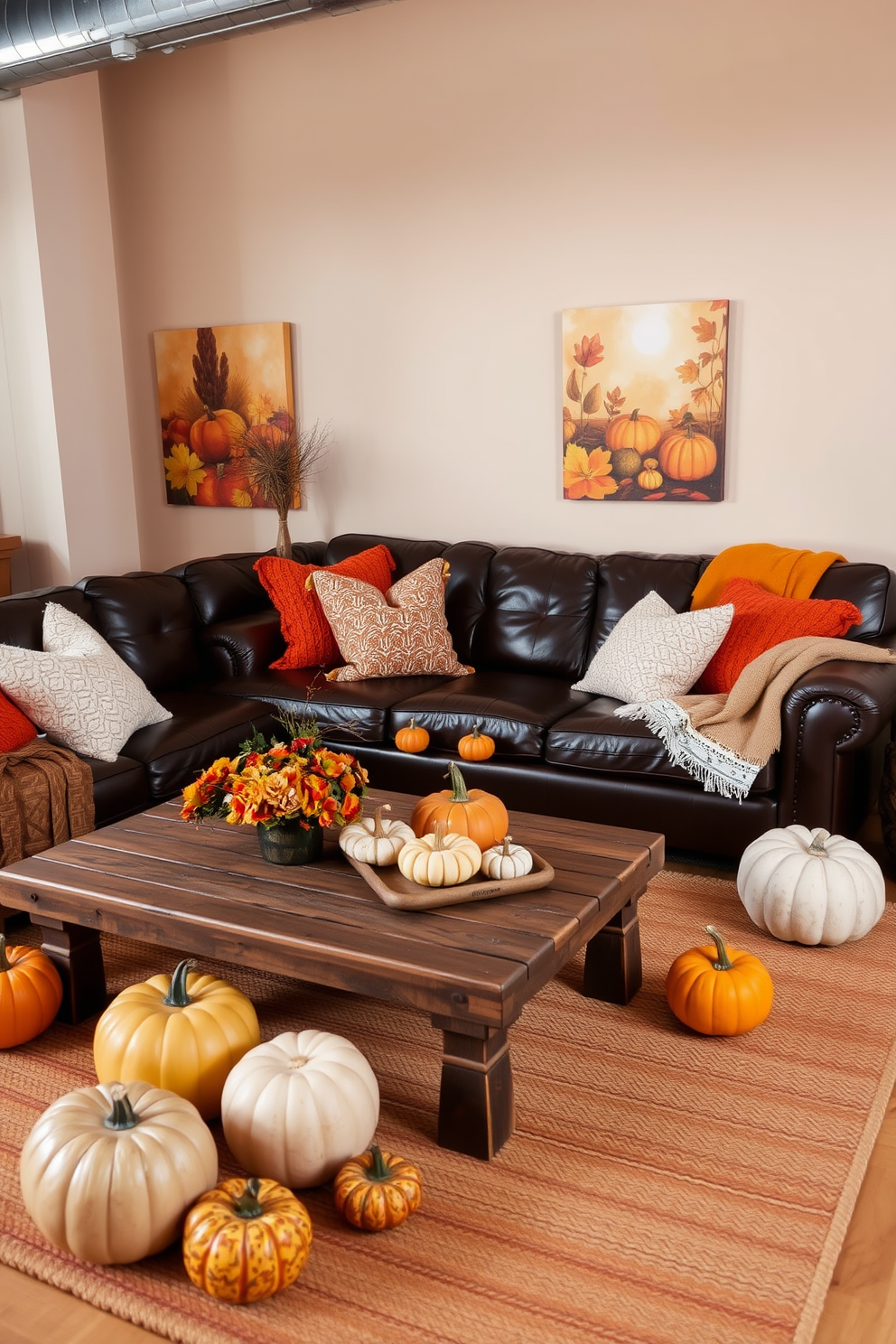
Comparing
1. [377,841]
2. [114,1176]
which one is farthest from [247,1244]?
[377,841]

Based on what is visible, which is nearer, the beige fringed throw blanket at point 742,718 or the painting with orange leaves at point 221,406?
the beige fringed throw blanket at point 742,718

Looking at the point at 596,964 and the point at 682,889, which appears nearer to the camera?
the point at 596,964

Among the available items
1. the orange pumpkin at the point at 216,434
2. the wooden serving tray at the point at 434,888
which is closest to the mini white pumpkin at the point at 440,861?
the wooden serving tray at the point at 434,888

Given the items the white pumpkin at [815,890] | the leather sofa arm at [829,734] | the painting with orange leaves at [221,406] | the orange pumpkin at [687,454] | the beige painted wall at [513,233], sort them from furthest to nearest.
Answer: the painting with orange leaves at [221,406] < the orange pumpkin at [687,454] < the beige painted wall at [513,233] < the leather sofa arm at [829,734] < the white pumpkin at [815,890]

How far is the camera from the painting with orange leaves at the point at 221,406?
538 cm

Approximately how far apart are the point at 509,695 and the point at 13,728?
1.69 meters

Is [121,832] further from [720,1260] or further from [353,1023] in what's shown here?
[720,1260]

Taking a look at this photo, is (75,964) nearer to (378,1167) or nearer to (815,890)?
(378,1167)

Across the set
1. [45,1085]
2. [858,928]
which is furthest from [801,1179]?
[45,1085]

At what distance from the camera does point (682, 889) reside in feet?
11.5

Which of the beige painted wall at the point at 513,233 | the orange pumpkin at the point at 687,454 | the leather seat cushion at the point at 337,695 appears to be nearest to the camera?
the leather seat cushion at the point at 337,695

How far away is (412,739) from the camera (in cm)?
393

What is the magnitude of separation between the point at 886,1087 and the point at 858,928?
614 millimetres

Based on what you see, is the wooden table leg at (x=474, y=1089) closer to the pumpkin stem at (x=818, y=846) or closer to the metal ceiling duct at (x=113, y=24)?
the pumpkin stem at (x=818, y=846)
